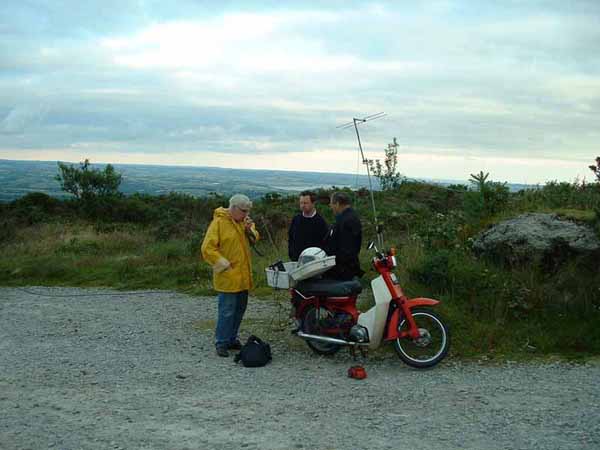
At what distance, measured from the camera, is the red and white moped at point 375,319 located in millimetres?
7164

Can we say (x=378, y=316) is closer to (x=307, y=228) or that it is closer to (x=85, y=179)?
(x=307, y=228)

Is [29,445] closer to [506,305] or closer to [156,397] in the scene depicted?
[156,397]

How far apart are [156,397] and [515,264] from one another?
5.24 metres

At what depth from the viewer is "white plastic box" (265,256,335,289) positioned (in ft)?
24.4

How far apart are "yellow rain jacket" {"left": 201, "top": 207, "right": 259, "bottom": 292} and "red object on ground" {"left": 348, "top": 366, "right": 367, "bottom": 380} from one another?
1.73 meters

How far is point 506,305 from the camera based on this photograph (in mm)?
8367

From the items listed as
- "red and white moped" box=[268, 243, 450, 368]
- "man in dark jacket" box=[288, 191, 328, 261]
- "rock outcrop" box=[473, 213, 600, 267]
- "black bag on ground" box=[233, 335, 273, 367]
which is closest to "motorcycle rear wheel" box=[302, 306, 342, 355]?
"red and white moped" box=[268, 243, 450, 368]

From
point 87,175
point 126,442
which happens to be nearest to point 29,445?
point 126,442

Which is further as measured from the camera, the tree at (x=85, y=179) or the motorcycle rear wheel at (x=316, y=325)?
the tree at (x=85, y=179)

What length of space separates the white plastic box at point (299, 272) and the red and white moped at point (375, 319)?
0.02m

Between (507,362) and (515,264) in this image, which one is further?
(515,264)

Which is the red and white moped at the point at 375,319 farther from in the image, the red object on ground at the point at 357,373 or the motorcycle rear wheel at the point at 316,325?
the red object on ground at the point at 357,373

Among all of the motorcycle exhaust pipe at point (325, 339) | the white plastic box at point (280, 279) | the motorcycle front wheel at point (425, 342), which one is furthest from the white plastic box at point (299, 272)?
the motorcycle front wheel at point (425, 342)

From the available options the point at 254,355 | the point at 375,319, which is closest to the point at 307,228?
the point at 375,319
